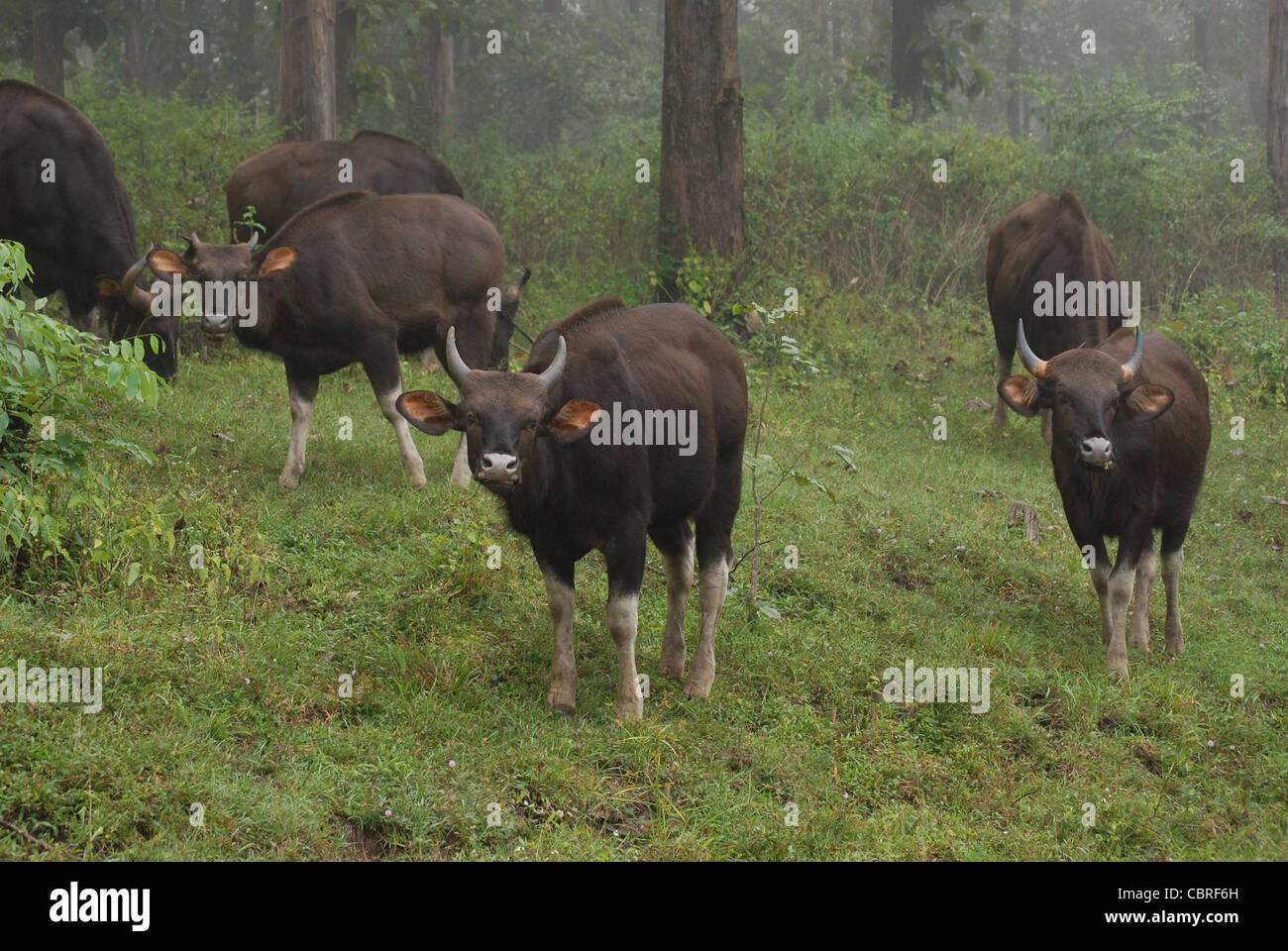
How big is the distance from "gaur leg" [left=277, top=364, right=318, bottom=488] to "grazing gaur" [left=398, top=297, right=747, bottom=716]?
8.87 ft

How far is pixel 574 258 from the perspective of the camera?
1628 cm

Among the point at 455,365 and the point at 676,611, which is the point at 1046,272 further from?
the point at 455,365

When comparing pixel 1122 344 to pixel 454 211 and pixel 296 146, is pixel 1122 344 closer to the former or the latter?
pixel 454 211

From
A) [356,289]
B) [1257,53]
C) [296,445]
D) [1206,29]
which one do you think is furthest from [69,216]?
[1257,53]

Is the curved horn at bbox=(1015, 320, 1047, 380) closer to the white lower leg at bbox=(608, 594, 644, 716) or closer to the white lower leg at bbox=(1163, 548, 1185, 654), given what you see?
the white lower leg at bbox=(1163, 548, 1185, 654)

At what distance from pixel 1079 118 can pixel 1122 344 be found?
36.7ft

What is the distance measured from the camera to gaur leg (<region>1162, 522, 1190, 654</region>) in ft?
24.5

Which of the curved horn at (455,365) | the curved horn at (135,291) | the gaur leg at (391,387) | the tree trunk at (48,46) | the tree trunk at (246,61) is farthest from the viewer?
the tree trunk at (246,61)

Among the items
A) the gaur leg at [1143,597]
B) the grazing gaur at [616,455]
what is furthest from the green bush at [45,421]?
the gaur leg at [1143,597]

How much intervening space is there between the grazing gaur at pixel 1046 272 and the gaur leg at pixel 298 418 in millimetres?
5841

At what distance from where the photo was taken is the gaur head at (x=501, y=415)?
207 inches

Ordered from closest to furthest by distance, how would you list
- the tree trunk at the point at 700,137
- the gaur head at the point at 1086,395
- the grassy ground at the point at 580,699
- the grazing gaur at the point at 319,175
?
the grassy ground at the point at 580,699 → the gaur head at the point at 1086,395 → the grazing gaur at the point at 319,175 → the tree trunk at the point at 700,137

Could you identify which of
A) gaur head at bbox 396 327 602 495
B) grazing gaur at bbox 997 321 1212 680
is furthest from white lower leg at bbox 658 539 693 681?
grazing gaur at bbox 997 321 1212 680

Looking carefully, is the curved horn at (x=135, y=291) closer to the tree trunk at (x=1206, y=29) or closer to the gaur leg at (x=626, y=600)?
the gaur leg at (x=626, y=600)
